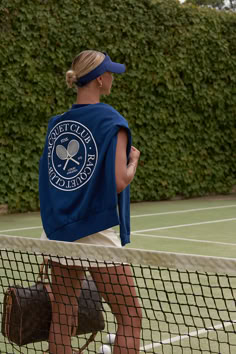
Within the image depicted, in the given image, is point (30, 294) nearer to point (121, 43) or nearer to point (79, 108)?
point (79, 108)

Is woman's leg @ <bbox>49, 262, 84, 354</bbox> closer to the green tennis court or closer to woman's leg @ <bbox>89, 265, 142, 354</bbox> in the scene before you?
woman's leg @ <bbox>89, 265, 142, 354</bbox>

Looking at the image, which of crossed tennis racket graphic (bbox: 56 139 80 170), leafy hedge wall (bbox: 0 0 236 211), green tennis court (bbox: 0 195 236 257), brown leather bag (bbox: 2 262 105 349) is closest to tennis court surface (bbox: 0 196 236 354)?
green tennis court (bbox: 0 195 236 257)

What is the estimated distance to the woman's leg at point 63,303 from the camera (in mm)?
2906

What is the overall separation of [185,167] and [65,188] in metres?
10.5

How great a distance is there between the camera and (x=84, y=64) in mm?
2936

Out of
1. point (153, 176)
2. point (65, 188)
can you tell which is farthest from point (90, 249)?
point (153, 176)

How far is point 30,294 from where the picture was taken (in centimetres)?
312

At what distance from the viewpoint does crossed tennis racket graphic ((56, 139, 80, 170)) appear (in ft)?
9.46

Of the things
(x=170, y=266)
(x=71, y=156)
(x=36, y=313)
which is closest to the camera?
(x=170, y=266)

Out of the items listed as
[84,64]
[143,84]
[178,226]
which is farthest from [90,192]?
[143,84]

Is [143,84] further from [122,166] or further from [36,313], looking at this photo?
[122,166]

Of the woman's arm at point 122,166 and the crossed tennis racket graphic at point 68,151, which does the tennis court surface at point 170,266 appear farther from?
the crossed tennis racket graphic at point 68,151

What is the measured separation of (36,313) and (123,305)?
47cm

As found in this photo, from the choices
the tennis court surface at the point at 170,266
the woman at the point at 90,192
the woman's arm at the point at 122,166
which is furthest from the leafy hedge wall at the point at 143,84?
the woman's arm at the point at 122,166
